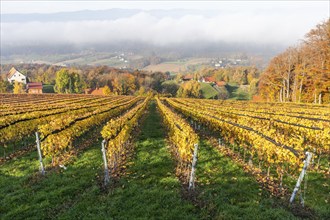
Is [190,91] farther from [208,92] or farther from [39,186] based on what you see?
[39,186]

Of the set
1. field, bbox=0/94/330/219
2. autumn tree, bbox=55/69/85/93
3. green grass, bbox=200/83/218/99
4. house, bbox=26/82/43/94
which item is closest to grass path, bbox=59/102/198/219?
field, bbox=0/94/330/219

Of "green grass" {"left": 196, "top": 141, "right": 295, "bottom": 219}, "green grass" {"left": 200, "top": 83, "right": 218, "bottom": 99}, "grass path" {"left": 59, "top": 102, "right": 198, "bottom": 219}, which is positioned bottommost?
"green grass" {"left": 200, "top": 83, "right": 218, "bottom": 99}

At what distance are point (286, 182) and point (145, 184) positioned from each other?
5871 mm

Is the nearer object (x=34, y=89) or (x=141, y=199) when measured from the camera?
(x=141, y=199)

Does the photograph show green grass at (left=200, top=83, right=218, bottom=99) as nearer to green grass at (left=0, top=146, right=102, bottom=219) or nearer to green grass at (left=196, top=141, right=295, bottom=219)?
green grass at (left=196, top=141, right=295, bottom=219)

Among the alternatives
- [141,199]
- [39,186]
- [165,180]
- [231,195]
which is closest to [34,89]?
[39,186]

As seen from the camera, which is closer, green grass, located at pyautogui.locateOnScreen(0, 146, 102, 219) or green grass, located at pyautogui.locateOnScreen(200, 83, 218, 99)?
green grass, located at pyautogui.locateOnScreen(0, 146, 102, 219)

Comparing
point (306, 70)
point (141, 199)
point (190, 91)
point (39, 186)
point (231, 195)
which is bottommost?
point (190, 91)

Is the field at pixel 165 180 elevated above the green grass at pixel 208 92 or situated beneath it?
elevated above

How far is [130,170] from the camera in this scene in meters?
12.4

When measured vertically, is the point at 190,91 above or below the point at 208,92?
above

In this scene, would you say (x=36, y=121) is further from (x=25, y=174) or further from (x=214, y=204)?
(x=214, y=204)

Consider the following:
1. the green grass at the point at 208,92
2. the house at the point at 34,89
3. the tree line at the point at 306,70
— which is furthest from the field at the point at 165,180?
the house at the point at 34,89

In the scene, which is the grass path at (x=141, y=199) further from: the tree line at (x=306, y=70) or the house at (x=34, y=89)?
the house at (x=34, y=89)
